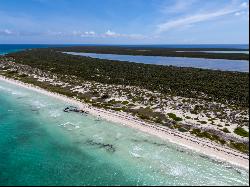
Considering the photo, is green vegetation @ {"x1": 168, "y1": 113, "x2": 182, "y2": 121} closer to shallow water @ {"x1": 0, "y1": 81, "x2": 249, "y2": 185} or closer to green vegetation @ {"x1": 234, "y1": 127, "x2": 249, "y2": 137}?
shallow water @ {"x1": 0, "y1": 81, "x2": 249, "y2": 185}

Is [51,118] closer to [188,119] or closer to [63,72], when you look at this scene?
[188,119]

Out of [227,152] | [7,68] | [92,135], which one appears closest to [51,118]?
[92,135]

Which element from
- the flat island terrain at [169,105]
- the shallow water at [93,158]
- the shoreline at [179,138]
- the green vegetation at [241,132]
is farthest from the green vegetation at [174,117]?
the green vegetation at [241,132]

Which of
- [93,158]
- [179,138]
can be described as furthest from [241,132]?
[93,158]

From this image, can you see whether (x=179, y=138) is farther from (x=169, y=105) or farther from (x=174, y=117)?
(x=169, y=105)

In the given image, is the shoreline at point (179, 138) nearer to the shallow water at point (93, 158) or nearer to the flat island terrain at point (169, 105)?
the flat island terrain at point (169, 105)

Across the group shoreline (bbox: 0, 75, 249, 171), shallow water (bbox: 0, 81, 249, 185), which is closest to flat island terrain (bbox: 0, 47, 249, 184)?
shoreline (bbox: 0, 75, 249, 171)
